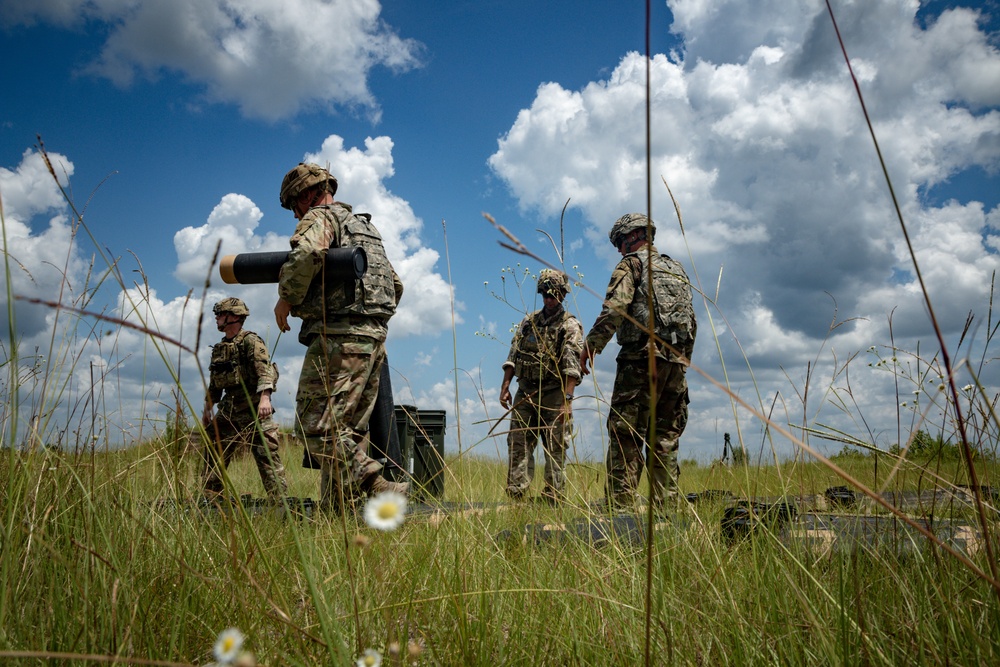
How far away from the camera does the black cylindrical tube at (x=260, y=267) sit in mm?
3832

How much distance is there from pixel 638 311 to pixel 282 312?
252 cm

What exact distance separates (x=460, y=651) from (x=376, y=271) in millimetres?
3229

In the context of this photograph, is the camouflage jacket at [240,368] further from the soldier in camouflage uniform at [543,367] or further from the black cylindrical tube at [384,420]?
the soldier in camouflage uniform at [543,367]

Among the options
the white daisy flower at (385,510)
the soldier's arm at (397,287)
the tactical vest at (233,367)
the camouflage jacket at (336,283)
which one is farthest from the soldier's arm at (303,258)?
the white daisy flower at (385,510)

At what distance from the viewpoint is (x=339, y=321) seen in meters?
4.01

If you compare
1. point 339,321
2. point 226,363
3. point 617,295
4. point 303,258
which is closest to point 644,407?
point 617,295

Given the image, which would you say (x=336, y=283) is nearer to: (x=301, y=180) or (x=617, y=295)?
(x=301, y=180)

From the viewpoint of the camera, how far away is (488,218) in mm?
774

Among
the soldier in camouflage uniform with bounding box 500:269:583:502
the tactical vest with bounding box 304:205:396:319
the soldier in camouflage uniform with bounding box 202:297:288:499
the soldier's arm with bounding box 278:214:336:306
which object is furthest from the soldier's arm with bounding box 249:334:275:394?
the soldier in camouflage uniform with bounding box 500:269:583:502

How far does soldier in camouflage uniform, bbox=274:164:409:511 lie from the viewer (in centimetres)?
386

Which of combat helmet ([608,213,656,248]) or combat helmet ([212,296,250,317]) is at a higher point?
combat helmet ([608,213,656,248])

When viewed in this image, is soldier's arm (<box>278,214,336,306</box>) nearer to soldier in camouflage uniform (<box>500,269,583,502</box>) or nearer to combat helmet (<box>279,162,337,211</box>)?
combat helmet (<box>279,162,337,211</box>)

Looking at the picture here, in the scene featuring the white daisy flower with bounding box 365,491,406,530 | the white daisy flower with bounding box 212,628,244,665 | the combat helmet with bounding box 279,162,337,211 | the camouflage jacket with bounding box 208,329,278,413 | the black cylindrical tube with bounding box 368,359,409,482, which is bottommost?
the white daisy flower with bounding box 212,628,244,665

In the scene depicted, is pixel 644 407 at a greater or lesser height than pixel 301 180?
lesser
